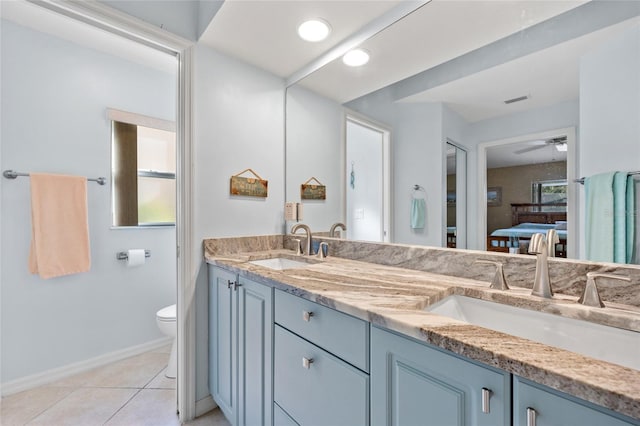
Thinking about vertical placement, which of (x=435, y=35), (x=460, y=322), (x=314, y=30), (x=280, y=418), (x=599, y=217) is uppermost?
(x=314, y=30)

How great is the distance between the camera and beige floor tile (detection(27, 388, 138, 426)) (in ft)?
5.31

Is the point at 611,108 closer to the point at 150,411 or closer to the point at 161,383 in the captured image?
the point at 150,411

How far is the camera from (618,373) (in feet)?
1.52

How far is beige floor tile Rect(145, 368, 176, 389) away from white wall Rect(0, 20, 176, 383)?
522 millimetres

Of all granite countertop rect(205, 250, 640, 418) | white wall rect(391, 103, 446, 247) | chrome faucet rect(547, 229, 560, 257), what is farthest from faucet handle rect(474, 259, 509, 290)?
white wall rect(391, 103, 446, 247)

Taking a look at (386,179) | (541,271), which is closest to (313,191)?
(386,179)

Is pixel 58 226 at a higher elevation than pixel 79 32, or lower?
lower

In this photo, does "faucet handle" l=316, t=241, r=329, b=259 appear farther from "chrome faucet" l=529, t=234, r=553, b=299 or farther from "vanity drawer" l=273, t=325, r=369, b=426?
"chrome faucet" l=529, t=234, r=553, b=299

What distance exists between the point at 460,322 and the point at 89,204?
2.58m

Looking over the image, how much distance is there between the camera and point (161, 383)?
199cm

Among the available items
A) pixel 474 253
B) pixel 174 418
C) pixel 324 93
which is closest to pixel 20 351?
pixel 174 418

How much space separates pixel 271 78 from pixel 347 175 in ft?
3.01

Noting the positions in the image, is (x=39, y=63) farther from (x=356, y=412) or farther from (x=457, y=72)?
(x=356, y=412)

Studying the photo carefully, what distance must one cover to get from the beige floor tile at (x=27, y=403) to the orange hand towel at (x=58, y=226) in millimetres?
736
